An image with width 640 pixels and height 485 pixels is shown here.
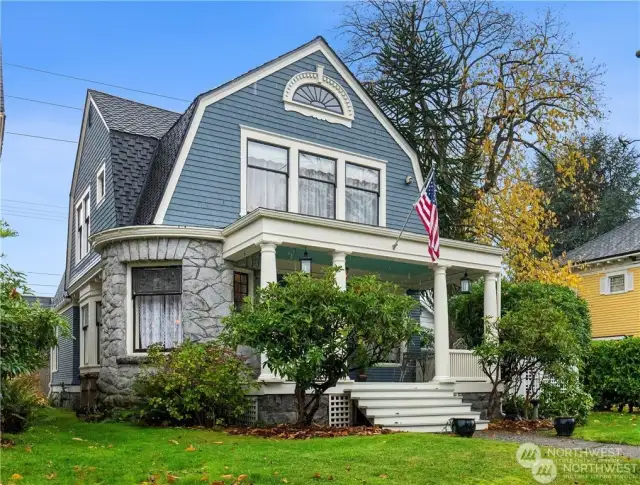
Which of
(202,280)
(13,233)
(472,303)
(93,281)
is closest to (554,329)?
(472,303)

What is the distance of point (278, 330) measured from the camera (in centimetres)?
1061

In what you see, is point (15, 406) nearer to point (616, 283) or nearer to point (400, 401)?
point (400, 401)

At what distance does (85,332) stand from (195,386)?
7.32 metres

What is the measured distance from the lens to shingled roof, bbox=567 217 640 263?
24.7m

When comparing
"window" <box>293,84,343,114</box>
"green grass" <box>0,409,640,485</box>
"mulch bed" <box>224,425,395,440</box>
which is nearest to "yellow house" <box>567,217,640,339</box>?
"window" <box>293,84,343,114</box>

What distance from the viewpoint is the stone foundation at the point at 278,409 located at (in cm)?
1173

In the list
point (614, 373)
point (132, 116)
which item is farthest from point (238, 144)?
point (614, 373)

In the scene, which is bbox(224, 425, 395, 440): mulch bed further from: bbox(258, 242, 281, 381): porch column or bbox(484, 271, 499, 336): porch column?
bbox(484, 271, 499, 336): porch column

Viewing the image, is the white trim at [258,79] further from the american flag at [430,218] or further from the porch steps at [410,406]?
the porch steps at [410,406]

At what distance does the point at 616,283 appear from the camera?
2533cm

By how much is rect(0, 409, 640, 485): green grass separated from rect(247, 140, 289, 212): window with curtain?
19.9ft

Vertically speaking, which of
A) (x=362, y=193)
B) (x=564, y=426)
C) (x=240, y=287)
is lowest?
(x=564, y=426)

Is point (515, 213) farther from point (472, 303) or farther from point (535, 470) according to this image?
point (535, 470)

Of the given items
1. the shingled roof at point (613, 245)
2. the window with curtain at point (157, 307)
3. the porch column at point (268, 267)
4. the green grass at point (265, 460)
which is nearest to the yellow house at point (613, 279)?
the shingled roof at point (613, 245)
